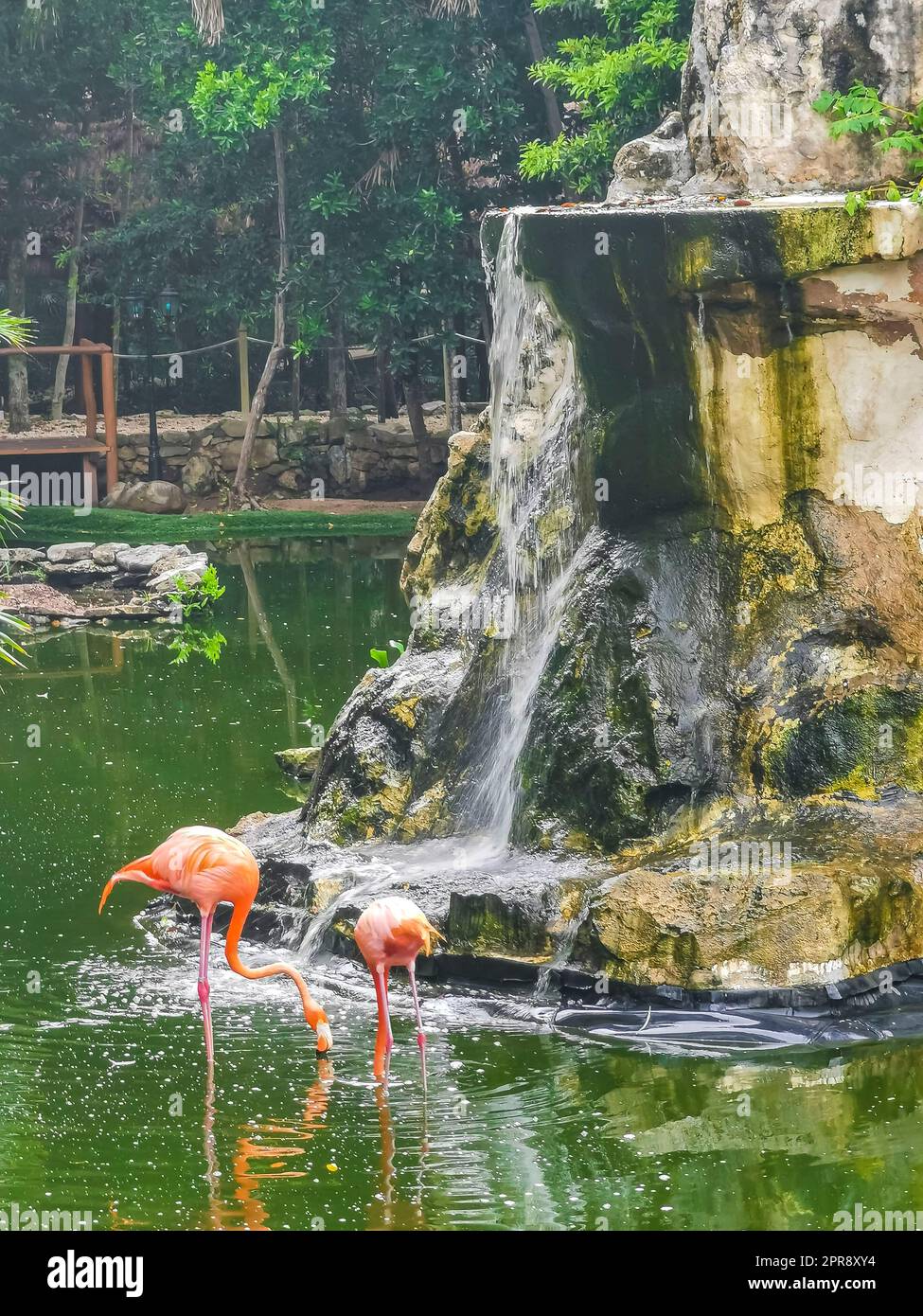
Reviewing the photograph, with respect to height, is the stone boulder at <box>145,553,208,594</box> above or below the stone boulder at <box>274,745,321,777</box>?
above

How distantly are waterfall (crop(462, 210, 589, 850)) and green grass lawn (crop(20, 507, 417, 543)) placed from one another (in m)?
11.8

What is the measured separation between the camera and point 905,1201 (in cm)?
489

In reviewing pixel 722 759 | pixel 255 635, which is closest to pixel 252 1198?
pixel 722 759

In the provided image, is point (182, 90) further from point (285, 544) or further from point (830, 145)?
point (830, 145)

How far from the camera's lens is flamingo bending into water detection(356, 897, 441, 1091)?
18.5 feet

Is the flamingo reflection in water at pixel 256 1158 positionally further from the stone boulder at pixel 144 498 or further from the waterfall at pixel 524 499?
the stone boulder at pixel 144 498

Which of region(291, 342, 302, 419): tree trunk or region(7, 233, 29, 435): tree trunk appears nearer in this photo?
region(7, 233, 29, 435): tree trunk

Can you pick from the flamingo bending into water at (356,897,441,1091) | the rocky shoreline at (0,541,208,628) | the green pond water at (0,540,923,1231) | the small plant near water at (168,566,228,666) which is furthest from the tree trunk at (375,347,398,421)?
the flamingo bending into water at (356,897,441,1091)

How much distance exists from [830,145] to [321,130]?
15211mm

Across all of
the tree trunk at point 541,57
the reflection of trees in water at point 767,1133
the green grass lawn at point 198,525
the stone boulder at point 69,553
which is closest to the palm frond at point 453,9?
the tree trunk at point 541,57

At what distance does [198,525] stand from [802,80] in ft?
45.9

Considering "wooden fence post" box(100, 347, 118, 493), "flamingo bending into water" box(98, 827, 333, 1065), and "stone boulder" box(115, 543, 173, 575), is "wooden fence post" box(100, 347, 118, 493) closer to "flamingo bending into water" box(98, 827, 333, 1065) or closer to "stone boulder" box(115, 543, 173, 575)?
"stone boulder" box(115, 543, 173, 575)

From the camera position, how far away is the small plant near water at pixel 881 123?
7492mm

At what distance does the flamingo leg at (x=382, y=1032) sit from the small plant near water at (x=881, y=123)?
3740mm
